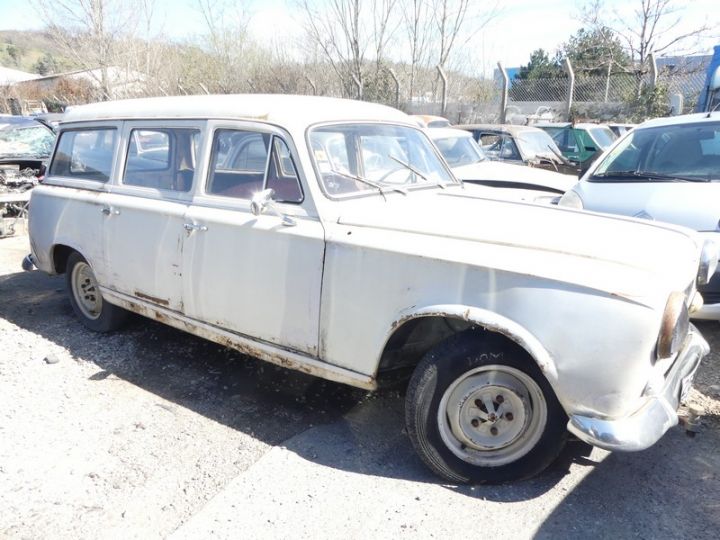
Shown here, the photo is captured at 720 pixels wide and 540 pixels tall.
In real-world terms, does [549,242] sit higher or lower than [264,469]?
higher

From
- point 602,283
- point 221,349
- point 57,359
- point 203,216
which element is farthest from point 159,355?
point 602,283

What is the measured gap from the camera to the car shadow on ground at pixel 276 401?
3.01 m

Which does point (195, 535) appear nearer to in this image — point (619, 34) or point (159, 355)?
point (159, 355)

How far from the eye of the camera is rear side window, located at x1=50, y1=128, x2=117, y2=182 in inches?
177

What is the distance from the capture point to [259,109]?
3498 millimetres

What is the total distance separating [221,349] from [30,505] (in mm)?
1979

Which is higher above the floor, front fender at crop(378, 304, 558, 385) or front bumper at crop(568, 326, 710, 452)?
front fender at crop(378, 304, 558, 385)

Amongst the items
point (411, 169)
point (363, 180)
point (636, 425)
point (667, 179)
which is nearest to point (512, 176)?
point (667, 179)

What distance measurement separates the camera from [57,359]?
436cm

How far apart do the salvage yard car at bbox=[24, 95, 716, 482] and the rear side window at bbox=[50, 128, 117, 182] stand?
0.06 metres

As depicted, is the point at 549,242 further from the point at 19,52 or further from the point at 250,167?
the point at 19,52

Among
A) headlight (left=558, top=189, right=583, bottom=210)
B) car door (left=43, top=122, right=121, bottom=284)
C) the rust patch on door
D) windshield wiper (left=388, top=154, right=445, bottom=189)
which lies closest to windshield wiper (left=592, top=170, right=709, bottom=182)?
headlight (left=558, top=189, right=583, bottom=210)

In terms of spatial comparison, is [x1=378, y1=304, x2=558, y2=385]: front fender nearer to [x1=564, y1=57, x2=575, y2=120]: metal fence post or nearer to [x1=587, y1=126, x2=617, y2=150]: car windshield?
[x1=587, y1=126, x2=617, y2=150]: car windshield

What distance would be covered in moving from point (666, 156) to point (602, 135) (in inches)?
291
